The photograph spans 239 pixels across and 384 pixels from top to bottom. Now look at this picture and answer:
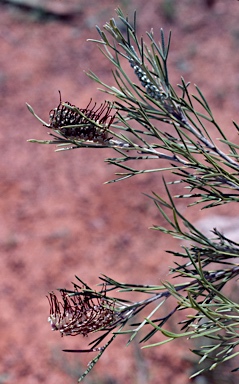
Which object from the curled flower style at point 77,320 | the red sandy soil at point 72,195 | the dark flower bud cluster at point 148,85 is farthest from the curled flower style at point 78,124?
the red sandy soil at point 72,195

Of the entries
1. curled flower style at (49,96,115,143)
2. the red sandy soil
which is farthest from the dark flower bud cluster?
the red sandy soil

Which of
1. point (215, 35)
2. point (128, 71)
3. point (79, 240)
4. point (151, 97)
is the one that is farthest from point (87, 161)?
point (151, 97)

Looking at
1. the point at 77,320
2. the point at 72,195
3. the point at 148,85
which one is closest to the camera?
the point at 77,320

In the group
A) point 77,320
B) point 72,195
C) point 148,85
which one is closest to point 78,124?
point 148,85

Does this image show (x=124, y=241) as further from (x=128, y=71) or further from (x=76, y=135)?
(x=76, y=135)

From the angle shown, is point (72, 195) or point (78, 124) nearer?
point (78, 124)

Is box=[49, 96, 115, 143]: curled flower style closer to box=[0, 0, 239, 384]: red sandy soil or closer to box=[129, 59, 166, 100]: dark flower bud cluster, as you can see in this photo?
box=[129, 59, 166, 100]: dark flower bud cluster

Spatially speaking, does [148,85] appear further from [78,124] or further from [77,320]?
[77,320]

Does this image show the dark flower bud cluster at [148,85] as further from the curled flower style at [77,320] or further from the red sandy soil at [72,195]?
the red sandy soil at [72,195]
